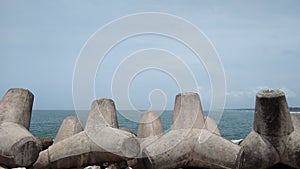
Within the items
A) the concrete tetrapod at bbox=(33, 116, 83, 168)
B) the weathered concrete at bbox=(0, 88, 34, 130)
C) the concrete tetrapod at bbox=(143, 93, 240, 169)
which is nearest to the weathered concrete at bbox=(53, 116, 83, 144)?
the concrete tetrapod at bbox=(33, 116, 83, 168)

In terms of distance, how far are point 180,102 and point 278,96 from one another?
2.15 meters

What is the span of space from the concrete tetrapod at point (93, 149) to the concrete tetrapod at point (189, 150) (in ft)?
1.32

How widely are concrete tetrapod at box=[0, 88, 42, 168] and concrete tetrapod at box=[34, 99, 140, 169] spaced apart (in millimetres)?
336

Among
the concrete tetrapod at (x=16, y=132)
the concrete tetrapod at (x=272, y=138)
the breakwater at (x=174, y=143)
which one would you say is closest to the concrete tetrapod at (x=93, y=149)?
the breakwater at (x=174, y=143)

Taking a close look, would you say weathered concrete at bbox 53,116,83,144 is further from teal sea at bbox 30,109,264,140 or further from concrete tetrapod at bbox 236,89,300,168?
concrete tetrapod at bbox 236,89,300,168

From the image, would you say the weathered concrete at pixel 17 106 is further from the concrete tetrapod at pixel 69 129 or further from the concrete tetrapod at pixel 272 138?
the concrete tetrapod at pixel 272 138

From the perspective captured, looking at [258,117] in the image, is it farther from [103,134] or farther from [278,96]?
[103,134]

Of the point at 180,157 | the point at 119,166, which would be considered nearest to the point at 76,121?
the point at 119,166

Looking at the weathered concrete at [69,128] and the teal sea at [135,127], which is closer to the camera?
the weathered concrete at [69,128]

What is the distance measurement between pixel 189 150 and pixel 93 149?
69.5 inches

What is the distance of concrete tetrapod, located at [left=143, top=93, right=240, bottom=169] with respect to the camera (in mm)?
6320

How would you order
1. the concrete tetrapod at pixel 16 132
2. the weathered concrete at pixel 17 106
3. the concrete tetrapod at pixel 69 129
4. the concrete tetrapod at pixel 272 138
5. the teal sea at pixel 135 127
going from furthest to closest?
the teal sea at pixel 135 127 → the concrete tetrapod at pixel 69 129 → the weathered concrete at pixel 17 106 → the concrete tetrapod at pixel 16 132 → the concrete tetrapod at pixel 272 138

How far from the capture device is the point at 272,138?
19.3 feet

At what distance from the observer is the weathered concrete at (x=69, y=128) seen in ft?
27.1
